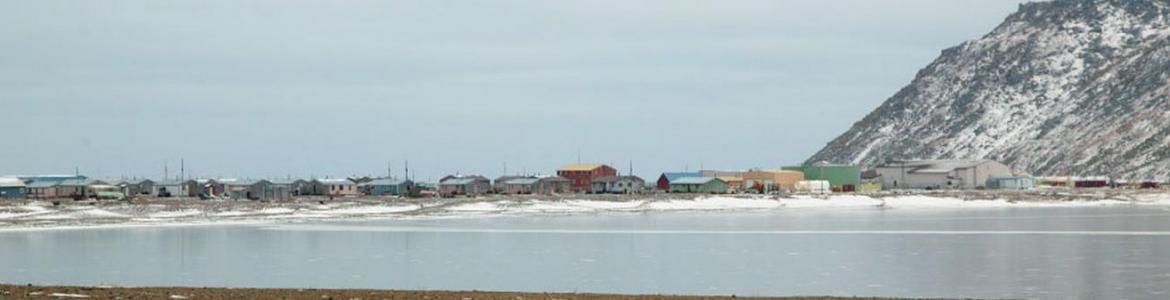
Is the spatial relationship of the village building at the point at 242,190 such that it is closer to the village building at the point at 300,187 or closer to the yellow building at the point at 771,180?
the village building at the point at 300,187

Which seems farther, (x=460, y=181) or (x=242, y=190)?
(x=460, y=181)

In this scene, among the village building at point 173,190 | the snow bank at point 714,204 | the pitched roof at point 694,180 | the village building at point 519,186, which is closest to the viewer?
the snow bank at point 714,204

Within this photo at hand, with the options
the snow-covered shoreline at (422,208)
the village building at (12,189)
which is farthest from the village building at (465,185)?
the village building at (12,189)

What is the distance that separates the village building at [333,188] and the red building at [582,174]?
31.3 meters

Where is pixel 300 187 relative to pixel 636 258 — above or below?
above

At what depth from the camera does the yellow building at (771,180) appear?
191 metres

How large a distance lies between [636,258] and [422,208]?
7115 cm

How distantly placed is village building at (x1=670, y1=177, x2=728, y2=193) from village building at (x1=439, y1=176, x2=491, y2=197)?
81.8 feet

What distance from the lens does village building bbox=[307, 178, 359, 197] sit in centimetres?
16838

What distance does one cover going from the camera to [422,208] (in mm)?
121562

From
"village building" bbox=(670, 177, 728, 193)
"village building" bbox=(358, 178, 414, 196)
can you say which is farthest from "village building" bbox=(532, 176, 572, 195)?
"village building" bbox=(358, 178, 414, 196)

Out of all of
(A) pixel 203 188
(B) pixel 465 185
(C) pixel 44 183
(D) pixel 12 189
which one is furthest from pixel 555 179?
(D) pixel 12 189

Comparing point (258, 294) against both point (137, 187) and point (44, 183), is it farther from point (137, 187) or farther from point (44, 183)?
point (137, 187)

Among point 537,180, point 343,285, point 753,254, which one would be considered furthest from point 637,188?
point 343,285
